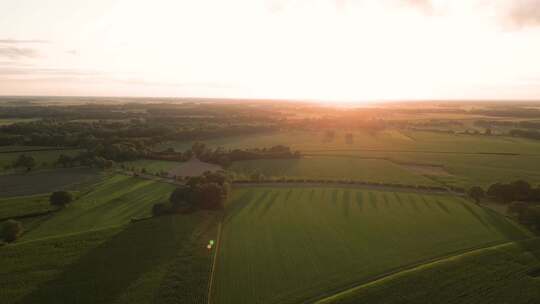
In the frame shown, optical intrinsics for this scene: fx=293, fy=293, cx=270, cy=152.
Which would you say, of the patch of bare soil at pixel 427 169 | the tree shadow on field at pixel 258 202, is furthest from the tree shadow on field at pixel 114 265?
the patch of bare soil at pixel 427 169

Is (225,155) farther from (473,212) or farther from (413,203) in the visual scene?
(473,212)

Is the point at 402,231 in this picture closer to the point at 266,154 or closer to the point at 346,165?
the point at 346,165

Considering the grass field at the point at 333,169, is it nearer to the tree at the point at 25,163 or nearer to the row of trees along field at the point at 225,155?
the row of trees along field at the point at 225,155

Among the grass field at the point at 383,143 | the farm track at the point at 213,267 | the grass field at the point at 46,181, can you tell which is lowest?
the farm track at the point at 213,267

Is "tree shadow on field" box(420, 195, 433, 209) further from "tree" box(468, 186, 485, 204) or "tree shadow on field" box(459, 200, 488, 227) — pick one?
"tree" box(468, 186, 485, 204)

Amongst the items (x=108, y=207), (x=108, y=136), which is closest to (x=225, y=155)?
(x=108, y=207)

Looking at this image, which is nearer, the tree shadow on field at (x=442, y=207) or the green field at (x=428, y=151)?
the tree shadow on field at (x=442, y=207)
